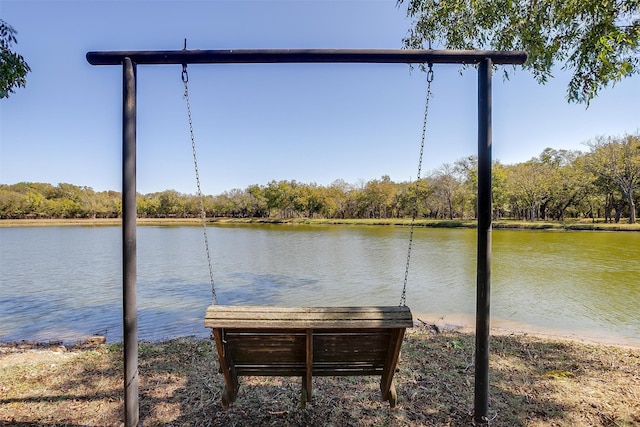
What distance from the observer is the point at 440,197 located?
5166 cm

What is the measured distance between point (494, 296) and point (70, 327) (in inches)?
380

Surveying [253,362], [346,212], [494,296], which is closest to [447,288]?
[494,296]

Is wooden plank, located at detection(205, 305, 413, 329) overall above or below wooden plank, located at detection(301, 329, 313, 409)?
above

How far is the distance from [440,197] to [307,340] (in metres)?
52.9

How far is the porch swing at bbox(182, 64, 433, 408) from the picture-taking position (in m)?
2.03

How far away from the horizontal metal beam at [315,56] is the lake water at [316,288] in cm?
465

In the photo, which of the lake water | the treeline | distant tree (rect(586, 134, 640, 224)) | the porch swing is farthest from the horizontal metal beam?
distant tree (rect(586, 134, 640, 224))

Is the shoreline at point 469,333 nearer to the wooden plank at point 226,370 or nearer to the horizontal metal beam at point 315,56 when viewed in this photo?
the wooden plank at point 226,370

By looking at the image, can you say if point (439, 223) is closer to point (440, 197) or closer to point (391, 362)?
point (440, 197)

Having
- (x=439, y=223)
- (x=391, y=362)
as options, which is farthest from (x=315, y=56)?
(x=439, y=223)

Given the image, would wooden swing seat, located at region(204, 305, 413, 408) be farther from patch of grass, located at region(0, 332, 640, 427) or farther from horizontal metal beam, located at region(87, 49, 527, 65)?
horizontal metal beam, located at region(87, 49, 527, 65)

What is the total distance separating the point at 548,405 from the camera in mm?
2689

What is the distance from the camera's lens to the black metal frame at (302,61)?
2434mm

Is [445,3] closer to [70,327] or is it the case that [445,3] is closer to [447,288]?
[447,288]
